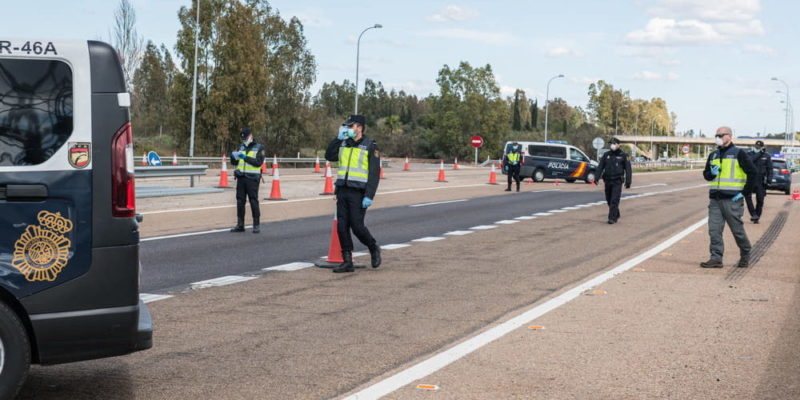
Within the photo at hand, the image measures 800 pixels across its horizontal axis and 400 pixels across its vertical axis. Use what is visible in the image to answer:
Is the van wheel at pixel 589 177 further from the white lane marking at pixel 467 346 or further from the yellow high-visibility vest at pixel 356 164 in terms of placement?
the yellow high-visibility vest at pixel 356 164

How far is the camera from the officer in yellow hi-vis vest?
36.5ft

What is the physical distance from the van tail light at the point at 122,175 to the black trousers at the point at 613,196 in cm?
1462

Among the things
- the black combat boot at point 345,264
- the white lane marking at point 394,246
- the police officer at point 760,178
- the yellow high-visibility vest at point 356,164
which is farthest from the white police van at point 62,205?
the police officer at point 760,178

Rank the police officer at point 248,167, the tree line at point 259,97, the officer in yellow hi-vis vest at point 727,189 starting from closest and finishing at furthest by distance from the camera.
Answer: the officer in yellow hi-vis vest at point 727,189
the police officer at point 248,167
the tree line at point 259,97

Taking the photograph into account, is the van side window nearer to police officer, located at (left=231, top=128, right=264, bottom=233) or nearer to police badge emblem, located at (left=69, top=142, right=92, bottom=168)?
police badge emblem, located at (left=69, top=142, right=92, bottom=168)

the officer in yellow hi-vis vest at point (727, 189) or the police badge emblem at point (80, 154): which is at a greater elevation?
the police badge emblem at point (80, 154)

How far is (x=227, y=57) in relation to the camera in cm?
5984

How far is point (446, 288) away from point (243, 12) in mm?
53431

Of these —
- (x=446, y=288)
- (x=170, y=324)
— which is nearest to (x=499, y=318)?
(x=446, y=288)

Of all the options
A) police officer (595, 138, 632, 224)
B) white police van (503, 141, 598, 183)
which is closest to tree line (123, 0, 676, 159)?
white police van (503, 141, 598, 183)

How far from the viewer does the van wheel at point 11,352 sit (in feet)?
14.7

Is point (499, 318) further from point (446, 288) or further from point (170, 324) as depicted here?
point (170, 324)

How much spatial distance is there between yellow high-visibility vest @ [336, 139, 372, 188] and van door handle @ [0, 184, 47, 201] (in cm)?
575

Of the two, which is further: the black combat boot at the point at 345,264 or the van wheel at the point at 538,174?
the van wheel at the point at 538,174
